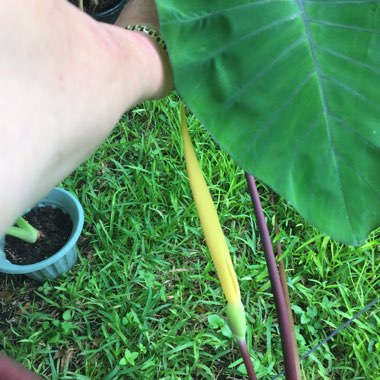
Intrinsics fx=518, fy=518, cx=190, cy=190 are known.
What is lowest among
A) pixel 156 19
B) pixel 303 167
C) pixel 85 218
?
pixel 85 218

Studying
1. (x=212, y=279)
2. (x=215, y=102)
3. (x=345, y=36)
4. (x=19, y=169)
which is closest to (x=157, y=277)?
(x=212, y=279)

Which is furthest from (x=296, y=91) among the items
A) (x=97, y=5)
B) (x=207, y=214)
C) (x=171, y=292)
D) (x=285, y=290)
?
(x=97, y=5)

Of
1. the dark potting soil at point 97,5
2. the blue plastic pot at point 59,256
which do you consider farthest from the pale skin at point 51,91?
the dark potting soil at point 97,5

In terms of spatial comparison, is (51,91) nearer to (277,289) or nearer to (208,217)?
(208,217)

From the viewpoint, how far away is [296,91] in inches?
34.1

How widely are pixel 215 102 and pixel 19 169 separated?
0.42 m

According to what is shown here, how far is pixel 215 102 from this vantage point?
2.91ft

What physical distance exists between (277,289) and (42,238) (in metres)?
0.78

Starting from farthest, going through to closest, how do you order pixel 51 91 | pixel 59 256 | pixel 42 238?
pixel 42 238
pixel 59 256
pixel 51 91

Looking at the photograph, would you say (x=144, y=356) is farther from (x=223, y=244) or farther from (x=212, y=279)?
(x=223, y=244)

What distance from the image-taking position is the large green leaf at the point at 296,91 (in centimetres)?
84

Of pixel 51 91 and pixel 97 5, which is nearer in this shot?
pixel 51 91

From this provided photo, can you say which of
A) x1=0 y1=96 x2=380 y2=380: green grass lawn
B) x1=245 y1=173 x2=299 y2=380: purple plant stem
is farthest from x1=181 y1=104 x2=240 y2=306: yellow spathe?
x1=0 y1=96 x2=380 y2=380: green grass lawn

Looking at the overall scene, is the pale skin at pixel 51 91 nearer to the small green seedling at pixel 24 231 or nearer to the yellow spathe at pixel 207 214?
the yellow spathe at pixel 207 214
